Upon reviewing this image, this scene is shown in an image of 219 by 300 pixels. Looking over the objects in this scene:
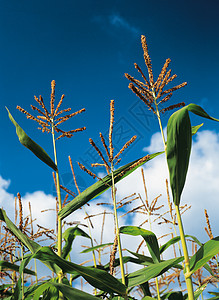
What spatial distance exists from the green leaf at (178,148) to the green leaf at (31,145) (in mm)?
869

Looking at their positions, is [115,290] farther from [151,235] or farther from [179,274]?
[179,274]

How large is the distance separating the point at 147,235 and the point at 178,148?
2.01ft

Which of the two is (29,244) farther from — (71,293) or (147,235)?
(147,235)

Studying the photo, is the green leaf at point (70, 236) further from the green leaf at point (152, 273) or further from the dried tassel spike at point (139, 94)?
the dried tassel spike at point (139, 94)

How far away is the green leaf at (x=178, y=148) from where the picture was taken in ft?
4.30

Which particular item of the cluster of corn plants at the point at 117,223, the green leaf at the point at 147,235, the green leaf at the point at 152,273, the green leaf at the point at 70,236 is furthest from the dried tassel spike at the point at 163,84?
the green leaf at the point at 70,236

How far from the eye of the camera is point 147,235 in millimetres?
1655

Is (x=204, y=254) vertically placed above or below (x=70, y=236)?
below

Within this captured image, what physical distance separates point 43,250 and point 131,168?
2.18 ft

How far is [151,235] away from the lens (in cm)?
166

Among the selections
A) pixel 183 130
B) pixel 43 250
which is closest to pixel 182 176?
pixel 183 130

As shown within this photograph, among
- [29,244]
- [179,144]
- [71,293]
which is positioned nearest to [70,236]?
[29,244]

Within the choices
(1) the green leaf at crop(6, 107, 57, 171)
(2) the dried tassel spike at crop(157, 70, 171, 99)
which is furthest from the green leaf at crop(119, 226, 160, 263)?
(2) the dried tassel spike at crop(157, 70, 171, 99)

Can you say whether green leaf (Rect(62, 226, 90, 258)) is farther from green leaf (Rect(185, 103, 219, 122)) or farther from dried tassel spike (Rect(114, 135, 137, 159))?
green leaf (Rect(185, 103, 219, 122))
